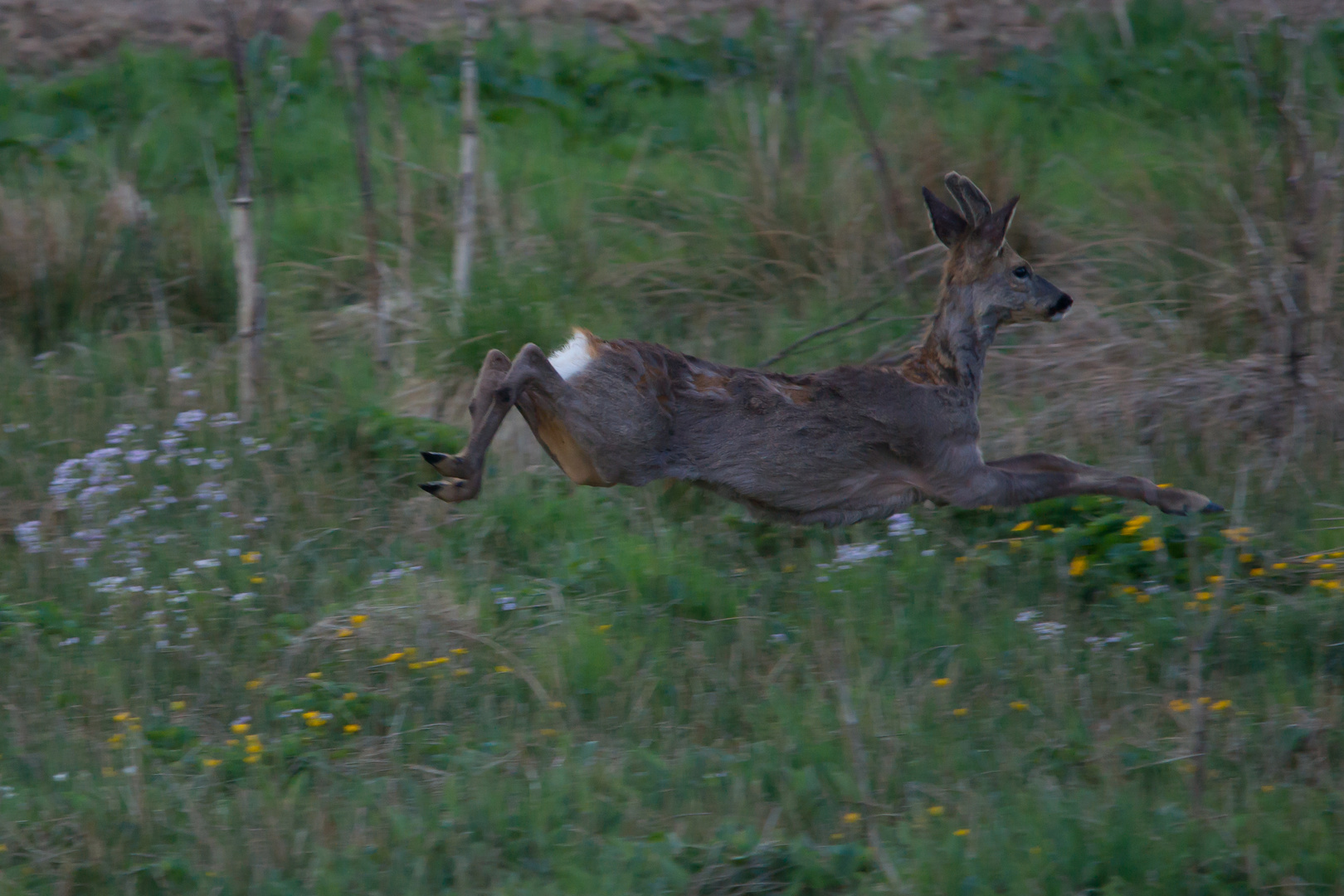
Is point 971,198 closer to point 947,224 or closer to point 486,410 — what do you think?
point 947,224

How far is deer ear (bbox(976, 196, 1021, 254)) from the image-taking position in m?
5.78

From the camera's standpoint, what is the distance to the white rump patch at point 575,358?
5188mm

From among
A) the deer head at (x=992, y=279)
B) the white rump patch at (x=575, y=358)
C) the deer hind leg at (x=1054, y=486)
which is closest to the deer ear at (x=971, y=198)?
the deer head at (x=992, y=279)

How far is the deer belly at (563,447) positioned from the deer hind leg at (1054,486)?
146 centimetres

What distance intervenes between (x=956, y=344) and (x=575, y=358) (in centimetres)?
162

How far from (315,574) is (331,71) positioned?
5.84 metres

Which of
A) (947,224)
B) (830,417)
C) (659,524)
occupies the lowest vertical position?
(659,524)

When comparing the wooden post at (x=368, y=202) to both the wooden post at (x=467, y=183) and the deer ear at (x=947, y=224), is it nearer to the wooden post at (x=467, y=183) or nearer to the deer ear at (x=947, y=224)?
the wooden post at (x=467, y=183)

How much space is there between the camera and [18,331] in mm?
7438

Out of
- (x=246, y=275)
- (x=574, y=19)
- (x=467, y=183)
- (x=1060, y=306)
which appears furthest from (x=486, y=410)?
(x=574, y=19)

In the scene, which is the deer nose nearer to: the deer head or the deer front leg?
the deer head

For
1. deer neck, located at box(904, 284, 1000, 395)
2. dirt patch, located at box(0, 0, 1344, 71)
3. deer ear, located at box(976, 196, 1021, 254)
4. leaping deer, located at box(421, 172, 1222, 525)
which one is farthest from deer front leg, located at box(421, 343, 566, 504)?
dirt patch, located at box(0, 0, 1344, 71)

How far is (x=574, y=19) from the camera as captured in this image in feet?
36.4

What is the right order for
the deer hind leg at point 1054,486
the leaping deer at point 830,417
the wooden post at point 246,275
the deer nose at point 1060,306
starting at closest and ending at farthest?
the leaping deer at point 830,417, the deer hind leg at point 1054,486, the deer nose at point 1060,306, the wooden post at point 246,275
